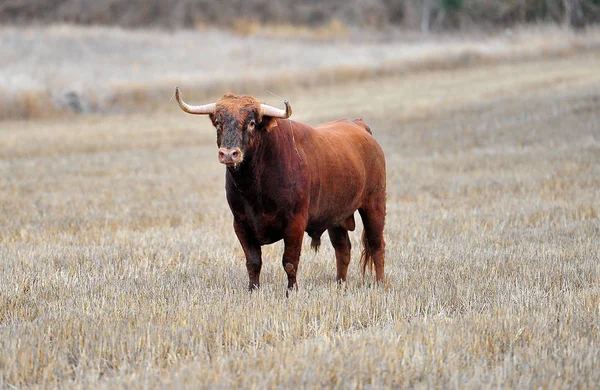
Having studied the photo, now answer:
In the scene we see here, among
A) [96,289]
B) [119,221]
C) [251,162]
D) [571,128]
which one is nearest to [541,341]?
[251,162]

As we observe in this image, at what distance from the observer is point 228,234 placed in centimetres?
1111

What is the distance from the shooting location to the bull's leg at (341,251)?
27.9 feet

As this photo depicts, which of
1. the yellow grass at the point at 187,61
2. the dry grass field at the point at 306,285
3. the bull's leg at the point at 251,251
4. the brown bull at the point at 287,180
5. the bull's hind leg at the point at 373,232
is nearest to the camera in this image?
the dry grass field at the point at 306,285

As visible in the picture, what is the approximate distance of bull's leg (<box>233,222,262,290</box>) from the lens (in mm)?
7355

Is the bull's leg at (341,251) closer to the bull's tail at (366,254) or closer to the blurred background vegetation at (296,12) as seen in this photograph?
the bull's tail at (366,254)

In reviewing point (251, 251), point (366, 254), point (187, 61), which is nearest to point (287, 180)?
point (251, 251)

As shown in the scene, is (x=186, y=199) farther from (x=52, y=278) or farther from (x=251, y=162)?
(x=251, y=162)

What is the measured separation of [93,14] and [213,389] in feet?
196

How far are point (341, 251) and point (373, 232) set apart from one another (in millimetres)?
398

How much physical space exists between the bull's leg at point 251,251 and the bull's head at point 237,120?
0.90m

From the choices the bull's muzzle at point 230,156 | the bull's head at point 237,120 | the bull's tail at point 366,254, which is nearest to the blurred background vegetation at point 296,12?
the bull's tail at point 366,254

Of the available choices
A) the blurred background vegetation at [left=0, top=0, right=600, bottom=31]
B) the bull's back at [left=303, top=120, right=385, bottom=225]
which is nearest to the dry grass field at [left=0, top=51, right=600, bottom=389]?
the bull's back at [left=303, top=120, right=385, bottom=225]

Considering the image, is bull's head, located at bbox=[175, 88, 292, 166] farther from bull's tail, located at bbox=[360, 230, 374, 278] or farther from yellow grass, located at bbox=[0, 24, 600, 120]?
yellow grass, located at bbox=[0, 24, 600, 120]

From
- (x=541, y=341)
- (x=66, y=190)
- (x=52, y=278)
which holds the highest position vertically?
(x=541, y=341)
